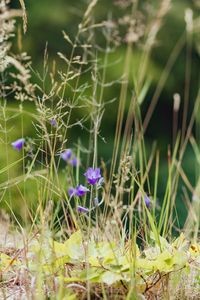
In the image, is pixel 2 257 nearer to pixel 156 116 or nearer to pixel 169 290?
pixel 169 290

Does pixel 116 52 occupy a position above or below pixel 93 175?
below

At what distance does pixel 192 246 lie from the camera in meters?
1.82

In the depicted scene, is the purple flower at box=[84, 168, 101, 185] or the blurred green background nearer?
the purple flower at box=[84, 168, 101, 185]

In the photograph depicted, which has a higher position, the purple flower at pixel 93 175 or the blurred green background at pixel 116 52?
the purple flower at pixel 93 175

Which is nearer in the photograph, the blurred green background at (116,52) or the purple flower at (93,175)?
the purple flower at (93,175)

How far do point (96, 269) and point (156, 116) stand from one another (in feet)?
25.1

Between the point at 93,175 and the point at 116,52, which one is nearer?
the point at 93,175

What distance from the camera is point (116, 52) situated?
27.3 feet

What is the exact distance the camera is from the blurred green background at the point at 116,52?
7.83 metres

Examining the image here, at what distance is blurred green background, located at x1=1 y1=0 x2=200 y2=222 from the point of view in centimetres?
783

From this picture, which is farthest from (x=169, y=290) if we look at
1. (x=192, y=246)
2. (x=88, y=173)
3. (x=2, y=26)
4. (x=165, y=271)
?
(x=2, y=26)

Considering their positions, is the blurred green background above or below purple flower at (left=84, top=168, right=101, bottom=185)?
below

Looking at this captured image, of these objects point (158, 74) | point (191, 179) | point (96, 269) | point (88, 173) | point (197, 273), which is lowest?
point (191, 179)

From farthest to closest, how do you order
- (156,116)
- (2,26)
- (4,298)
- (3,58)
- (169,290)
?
(156,116)
(2,26)
(3,58)
(169,290)
(4,298)
